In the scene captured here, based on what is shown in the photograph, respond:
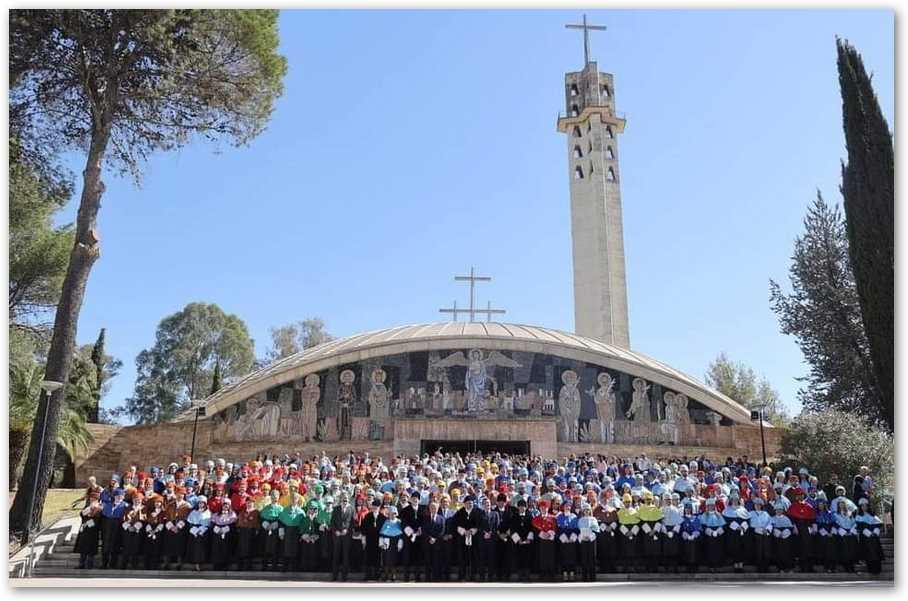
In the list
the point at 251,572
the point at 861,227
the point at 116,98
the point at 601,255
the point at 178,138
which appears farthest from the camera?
the point at 601,255

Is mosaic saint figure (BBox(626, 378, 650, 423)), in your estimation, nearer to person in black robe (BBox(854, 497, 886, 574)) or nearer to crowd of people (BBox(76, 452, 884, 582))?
crowd of people (BBox(76, 452, 884, 582))

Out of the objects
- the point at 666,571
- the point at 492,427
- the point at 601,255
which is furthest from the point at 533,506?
the point at 601,255

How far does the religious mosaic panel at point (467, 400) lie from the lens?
20984 mm

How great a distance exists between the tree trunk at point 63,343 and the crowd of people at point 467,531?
47.0 inches

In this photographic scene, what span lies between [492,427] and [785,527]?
394 inches

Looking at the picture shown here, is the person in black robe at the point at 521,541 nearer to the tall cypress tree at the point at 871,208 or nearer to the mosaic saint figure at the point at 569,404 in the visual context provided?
the tall cypress tree at the point at 871,208

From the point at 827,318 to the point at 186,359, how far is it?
3518cm

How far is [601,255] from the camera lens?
3603 cm

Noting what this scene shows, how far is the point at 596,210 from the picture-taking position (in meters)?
36.6

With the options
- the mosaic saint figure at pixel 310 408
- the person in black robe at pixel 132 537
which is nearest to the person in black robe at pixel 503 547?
the person in black robe at pixel 132 537

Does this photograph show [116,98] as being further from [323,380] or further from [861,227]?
[861,227]

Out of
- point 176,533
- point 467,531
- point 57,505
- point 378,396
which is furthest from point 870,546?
point 57,505

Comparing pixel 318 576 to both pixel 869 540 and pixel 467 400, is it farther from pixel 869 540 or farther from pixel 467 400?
pixel 467 400

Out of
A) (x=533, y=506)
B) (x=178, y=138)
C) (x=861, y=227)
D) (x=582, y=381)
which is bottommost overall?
(x=533, y=506)
